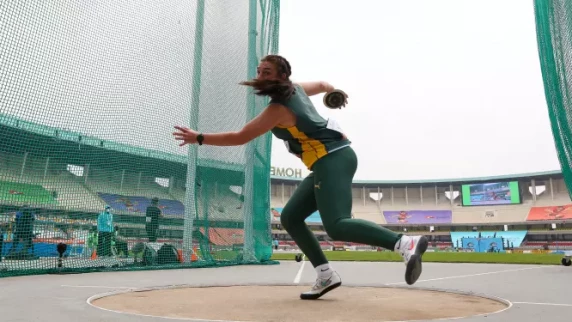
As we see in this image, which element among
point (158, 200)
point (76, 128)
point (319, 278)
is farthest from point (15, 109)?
point (319, 278)

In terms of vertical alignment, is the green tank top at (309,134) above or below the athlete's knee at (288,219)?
above

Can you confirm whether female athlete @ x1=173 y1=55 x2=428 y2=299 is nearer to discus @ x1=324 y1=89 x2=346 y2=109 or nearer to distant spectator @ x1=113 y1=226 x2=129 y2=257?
discus @ x1=324 y1=89 x2=346 y2=109

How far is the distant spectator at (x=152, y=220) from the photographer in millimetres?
7414

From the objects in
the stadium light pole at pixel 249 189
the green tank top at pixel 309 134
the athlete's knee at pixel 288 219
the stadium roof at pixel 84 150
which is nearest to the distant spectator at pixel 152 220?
the stadium roof at pixel 84 150

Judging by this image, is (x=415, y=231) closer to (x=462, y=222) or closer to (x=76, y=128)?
(x=462, y=222)

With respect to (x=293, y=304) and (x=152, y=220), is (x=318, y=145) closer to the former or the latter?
(x=293, y=304)

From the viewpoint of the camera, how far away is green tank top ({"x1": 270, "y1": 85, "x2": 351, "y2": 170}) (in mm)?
2742

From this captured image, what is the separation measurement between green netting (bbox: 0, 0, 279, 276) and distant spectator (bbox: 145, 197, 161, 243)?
0.02 m

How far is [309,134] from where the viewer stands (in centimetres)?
282

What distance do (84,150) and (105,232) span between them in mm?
1506

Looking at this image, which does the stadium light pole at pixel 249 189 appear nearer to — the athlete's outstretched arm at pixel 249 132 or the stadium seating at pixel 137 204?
the stadium seating at pixel 137 204

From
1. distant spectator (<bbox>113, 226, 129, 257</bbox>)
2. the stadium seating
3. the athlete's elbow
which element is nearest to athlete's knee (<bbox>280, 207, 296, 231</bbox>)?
the athlete's elbow

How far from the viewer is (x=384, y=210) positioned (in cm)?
5938

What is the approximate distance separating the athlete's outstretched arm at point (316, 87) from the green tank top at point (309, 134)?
277 millimetres
